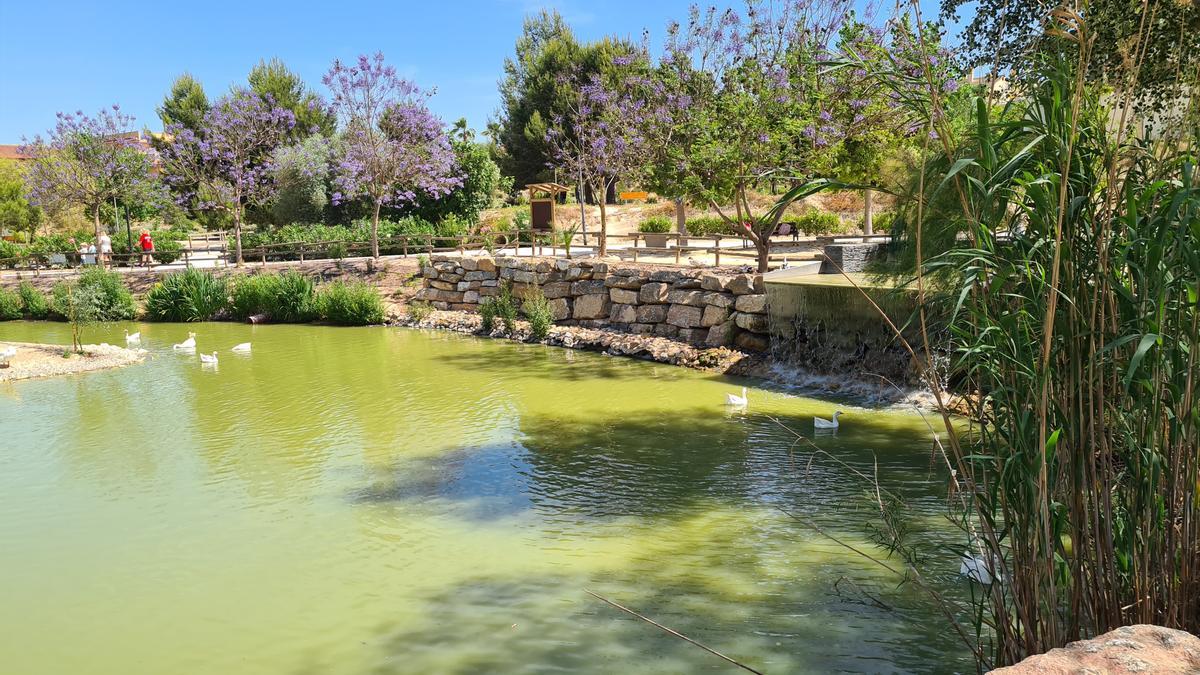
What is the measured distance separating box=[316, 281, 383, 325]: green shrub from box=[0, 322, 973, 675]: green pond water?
23.6ft

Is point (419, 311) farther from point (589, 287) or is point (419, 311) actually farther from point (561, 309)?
point (589, 287)

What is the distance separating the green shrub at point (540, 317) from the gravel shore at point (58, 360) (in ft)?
22.5

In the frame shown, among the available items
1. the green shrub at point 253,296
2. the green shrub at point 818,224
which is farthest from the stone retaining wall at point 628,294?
the green shrub at point 818,224

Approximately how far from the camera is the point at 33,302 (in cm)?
2136

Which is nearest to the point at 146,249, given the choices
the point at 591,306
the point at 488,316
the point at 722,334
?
the point at 488,316

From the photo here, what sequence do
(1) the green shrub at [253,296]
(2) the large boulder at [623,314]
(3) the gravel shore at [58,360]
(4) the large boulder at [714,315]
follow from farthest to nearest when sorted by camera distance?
(1) the green shrub at [253,296] < (2) the large boulder at [623,314] < (4) the large boulder at [714,315] < (3) the gravel shore at [58,360]

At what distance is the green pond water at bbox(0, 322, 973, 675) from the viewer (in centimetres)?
514

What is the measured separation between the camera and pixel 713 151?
14273 mm

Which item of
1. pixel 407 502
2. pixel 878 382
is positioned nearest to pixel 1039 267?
pixel 407 502

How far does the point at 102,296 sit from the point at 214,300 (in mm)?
2501

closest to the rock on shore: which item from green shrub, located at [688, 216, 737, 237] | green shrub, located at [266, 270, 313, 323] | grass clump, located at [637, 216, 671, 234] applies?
green shrub, located at [266, 270, 313, 323]

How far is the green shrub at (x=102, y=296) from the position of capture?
806 inches

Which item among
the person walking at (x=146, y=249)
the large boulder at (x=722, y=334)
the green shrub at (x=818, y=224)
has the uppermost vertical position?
the green shrub at (x=818, y=224)

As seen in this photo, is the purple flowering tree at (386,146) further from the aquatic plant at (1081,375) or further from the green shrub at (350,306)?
the aquatic plant at (1081,375)
